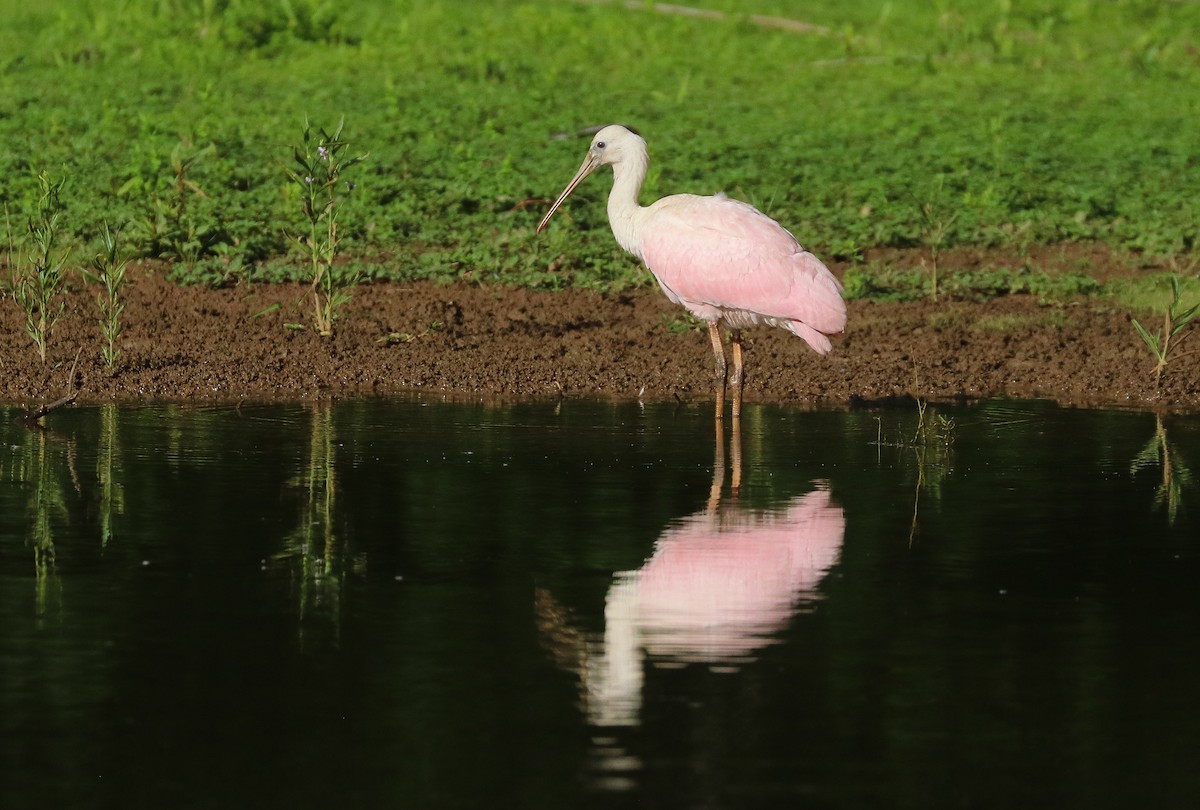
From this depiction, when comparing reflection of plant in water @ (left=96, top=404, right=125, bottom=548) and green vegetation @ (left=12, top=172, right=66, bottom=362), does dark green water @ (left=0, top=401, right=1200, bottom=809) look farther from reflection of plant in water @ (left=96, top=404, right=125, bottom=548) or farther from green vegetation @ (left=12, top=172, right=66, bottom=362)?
green vegetation @ (left=12, top=172, right=66, bottom=362)

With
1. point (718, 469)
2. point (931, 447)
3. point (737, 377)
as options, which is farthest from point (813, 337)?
point (718, 469)

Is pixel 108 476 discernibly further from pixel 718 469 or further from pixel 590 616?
pixel 590 616

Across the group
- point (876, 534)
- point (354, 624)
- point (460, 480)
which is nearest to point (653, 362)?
point (460, 480)

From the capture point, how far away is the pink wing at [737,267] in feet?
38.2

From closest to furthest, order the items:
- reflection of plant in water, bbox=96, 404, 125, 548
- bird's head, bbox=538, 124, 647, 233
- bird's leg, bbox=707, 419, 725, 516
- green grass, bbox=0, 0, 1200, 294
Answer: reflection of plant in water, bbox=96, 404, 125, 548 < bird's leg, bbox=707, 419, 725, 516 < bird's head, bbox=538, 124, 647, 233 < green grass, bbox=0, 0, 1200, 294

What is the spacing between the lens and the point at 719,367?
39.6 feet

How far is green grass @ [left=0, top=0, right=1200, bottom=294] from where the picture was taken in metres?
16.7

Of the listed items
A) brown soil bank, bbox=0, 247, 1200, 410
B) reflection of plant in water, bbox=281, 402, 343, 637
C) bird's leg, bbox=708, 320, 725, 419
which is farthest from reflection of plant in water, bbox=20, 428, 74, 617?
bird's leg, bbox=708, 320, 725, 419

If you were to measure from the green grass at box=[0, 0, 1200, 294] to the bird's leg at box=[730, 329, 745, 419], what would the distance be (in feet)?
10.2

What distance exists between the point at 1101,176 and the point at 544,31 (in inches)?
335

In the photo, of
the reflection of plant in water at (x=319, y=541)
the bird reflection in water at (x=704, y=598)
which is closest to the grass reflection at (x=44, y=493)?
the reflection of plant in water at (x=319, y=541)

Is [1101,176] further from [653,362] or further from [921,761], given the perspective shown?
[921,761]

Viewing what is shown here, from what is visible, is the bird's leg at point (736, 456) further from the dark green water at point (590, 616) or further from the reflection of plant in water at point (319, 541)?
the reflection of plant in water at point (319, 541)

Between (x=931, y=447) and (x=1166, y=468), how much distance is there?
3.89 ft
